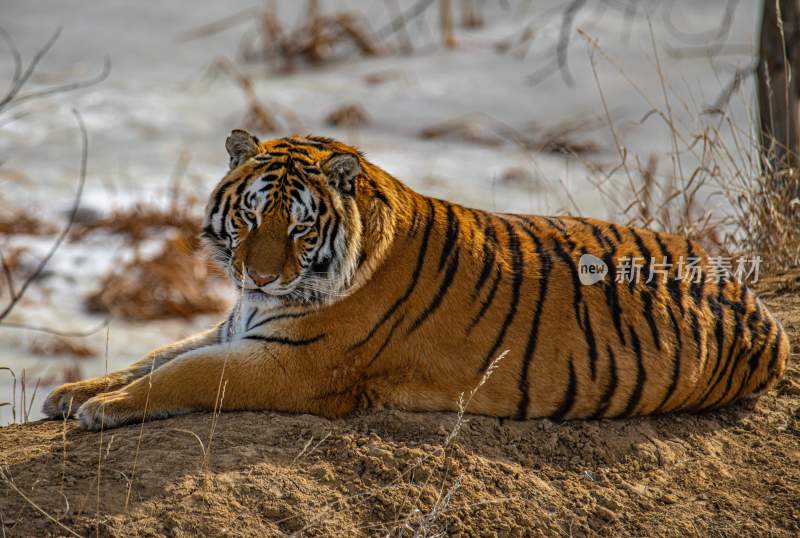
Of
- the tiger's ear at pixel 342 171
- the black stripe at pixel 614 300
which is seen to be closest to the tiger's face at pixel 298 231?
the tiger's ear at pixel 342 171

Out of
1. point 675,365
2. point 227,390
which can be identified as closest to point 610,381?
point 675,365

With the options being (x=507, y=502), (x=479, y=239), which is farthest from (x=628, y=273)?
(x=507, y=502)

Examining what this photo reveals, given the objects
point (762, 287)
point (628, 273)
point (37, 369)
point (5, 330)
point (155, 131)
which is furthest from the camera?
point (155, 131)

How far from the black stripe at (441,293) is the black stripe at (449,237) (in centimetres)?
2

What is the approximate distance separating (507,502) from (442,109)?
39.7 feet

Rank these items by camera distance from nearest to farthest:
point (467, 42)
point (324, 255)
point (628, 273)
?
point (324, 255) < point (628, 273) < point (467, 42)

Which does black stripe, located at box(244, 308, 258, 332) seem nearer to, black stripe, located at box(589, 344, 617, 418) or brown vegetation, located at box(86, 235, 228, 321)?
black stripe, located at box(589, 344, 617, 418)

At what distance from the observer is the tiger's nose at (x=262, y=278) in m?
3.67

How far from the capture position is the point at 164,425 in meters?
3.69

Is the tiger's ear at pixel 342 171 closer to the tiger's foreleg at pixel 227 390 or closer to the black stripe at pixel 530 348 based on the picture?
the tiger's foreleg at pixel 227 390

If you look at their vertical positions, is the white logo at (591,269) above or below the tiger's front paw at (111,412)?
above

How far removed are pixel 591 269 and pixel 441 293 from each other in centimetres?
58

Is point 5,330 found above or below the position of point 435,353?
below

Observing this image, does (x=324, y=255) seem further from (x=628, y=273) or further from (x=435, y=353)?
(x=628, y=273)
